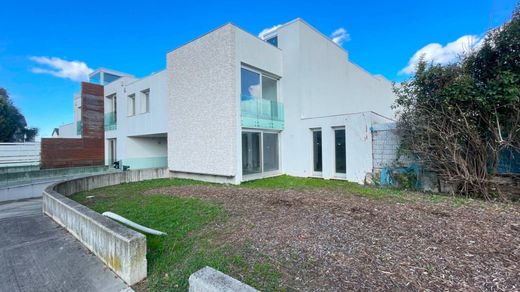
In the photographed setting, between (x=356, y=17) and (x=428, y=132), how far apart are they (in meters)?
9.00

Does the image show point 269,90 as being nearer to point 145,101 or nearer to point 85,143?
point 145,101

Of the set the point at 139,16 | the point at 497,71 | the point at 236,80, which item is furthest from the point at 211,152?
the point at 497,71

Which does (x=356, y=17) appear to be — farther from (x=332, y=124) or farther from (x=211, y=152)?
(x=211, y=152)

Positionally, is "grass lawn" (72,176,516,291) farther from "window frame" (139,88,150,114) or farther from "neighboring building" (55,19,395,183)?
"window frame" (139,88,150,114)

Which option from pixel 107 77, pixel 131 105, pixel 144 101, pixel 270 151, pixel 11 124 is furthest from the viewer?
pixel 11 124

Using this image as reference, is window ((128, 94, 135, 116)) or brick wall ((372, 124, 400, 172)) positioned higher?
window ((128, 94, 135, 116))

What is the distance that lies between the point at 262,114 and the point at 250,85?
55.7 inches

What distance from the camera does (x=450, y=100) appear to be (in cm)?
609

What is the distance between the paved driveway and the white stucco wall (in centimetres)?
582

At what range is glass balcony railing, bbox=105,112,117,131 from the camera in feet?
54.8

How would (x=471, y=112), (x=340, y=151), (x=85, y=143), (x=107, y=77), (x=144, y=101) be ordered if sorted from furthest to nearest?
1. (x=107, y=77)
2. (x=85, y=143)
3. (x=144, y=101)
4. (x=340, y=151)
5. (x=471, y=112)

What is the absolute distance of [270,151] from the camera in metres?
11.2

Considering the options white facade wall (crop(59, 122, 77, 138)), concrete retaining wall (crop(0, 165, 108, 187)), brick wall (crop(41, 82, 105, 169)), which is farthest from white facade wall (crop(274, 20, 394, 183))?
white facade wall (crop(59, 122, 77, 138))

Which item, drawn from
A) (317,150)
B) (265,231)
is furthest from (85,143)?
(265,231)
